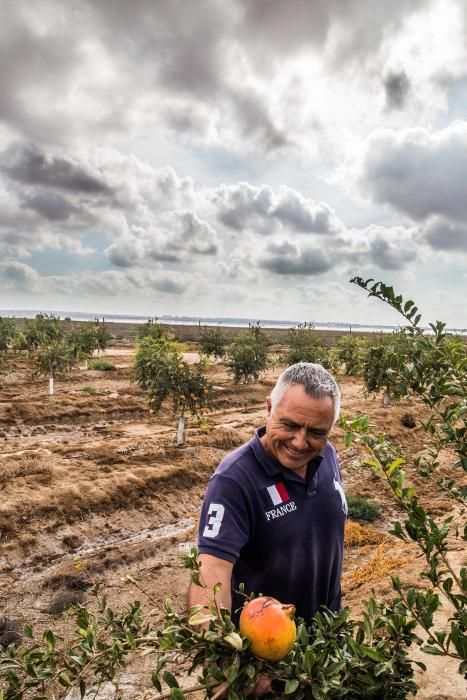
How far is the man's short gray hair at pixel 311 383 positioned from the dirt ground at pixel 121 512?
1.44 feet

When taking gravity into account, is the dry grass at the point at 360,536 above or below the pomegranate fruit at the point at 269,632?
below

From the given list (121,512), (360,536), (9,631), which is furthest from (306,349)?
(9,631)

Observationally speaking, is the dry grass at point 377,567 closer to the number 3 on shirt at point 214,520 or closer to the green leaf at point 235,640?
the number 3 on shirt at point 214,520

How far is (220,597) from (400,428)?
57.6 feet

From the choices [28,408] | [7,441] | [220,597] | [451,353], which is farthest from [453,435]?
[28,408]

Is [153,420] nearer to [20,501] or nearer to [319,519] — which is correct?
[20,501]

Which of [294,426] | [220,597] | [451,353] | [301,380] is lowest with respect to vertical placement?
[220,597]

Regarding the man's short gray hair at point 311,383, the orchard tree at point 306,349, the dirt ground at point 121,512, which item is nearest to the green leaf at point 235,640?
the dirt ground at point 121,512

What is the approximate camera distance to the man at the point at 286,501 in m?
2.21

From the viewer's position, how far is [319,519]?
2.44m

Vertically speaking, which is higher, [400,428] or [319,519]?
[319,519]

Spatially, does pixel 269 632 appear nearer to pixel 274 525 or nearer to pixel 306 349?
pixel 274 525

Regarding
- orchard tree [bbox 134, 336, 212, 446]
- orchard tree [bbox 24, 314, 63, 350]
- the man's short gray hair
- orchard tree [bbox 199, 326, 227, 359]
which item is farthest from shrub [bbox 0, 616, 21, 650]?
orchard tree [bbox 199, 326, 227, 359]

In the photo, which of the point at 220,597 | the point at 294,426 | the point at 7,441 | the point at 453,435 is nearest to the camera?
the point at 220,597
